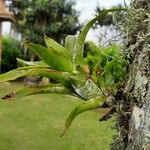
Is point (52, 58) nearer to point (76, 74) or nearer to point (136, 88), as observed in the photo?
point (76, 74)

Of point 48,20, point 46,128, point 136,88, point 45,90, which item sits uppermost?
point 136,88

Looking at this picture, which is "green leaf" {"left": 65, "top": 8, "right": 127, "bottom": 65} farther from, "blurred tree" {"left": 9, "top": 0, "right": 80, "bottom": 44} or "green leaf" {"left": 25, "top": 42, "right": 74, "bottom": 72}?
"blurred tree" {"left": 9, "top": 0, "right": 80, "bottom": 44}

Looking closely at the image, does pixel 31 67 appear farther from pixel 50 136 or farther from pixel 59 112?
pixel 59 112

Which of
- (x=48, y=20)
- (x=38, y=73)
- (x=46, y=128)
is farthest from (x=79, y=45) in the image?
(x=48, y=20)

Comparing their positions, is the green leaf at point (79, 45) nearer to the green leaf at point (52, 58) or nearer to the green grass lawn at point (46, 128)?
the green leaf at point (52, 58)

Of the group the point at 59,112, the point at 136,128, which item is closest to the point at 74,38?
the point at 136,128

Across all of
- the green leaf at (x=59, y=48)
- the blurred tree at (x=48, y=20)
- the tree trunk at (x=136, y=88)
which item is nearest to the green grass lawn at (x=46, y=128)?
the blurred tree at (x=48, y=20)

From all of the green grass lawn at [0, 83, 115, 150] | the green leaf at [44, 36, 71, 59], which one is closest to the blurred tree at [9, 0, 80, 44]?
the green grass lawn at [0, 83, 115, 150]
